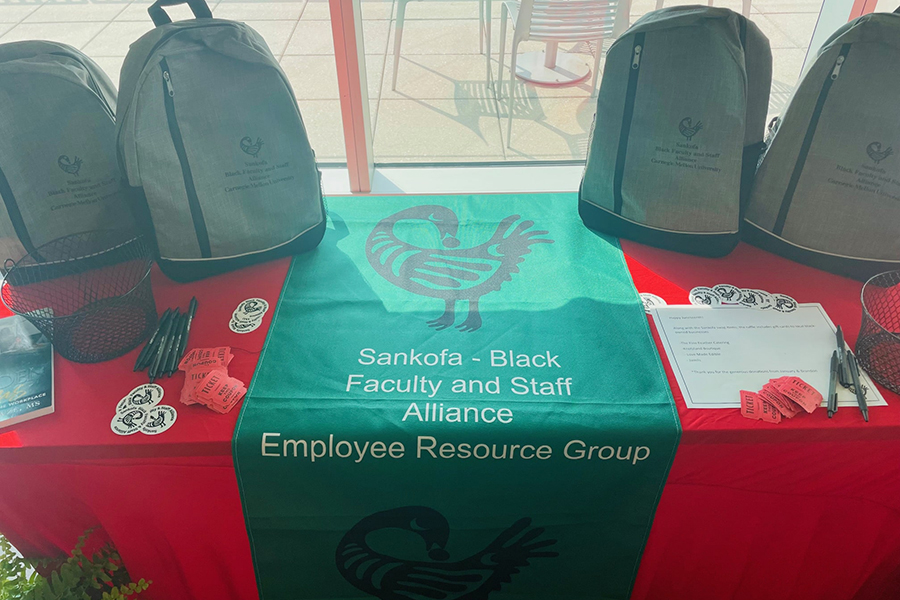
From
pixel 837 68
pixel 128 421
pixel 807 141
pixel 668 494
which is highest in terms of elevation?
pixel 837 68

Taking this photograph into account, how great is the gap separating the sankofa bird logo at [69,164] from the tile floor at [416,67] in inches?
39.2

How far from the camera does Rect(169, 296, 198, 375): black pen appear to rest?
0.90m

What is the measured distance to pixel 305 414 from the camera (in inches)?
32.8

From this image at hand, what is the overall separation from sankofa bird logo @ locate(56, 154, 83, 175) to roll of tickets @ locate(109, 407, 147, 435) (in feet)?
1.49

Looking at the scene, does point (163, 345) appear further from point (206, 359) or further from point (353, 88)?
point (353, 88)

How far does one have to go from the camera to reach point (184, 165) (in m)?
0.98

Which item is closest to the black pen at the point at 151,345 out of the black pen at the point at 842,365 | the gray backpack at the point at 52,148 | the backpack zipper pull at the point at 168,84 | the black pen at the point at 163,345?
the black pen at the point at 163,345

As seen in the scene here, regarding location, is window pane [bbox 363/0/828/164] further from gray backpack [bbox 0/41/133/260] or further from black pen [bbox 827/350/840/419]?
black pen [bbox 827/350/840/419]

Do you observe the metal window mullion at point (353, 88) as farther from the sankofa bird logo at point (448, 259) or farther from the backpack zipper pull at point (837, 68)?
the backpack zipper pull at point (837, 68)

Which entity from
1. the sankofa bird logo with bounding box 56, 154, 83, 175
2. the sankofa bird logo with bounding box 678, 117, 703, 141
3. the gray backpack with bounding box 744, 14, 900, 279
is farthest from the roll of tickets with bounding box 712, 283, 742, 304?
the sankofa bird logo with bounding box 56, 154, 83, 175

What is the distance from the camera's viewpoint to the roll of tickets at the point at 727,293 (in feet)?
3.35

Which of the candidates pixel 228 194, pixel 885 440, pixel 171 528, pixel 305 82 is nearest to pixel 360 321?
pixel 228 194

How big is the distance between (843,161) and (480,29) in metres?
1.74

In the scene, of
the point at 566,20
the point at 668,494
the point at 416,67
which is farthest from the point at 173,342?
the point at 416,67
